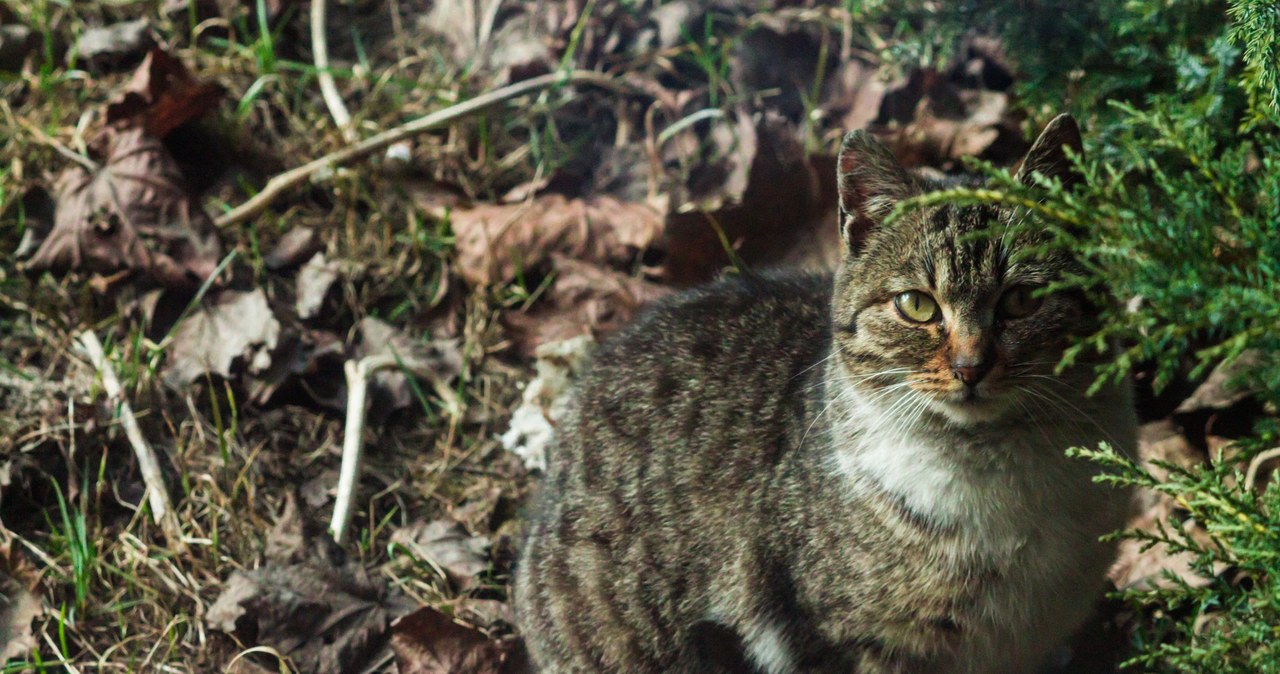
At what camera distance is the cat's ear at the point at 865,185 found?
2.83m

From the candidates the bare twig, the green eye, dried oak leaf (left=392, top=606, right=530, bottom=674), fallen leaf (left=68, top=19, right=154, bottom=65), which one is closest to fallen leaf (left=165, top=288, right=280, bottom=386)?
the bare twig

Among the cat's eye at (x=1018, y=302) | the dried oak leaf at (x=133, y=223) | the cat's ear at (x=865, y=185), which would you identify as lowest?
the dried oak leaf at (x=133, y=223)

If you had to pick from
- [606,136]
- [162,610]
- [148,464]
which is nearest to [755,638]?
[162,610]

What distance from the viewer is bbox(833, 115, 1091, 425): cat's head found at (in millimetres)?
2564

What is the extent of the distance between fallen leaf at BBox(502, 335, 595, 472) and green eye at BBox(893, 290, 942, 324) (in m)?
1.60

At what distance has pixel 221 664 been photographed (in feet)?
11.4

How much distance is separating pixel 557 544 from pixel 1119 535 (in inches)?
61.3

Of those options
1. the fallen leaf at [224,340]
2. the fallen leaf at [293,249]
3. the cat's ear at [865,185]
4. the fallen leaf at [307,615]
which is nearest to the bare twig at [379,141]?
the fallen leaf at [293,249]

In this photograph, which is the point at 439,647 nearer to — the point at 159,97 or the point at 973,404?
the point at 973,404

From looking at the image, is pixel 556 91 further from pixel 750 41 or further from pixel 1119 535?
pixel 1119 535

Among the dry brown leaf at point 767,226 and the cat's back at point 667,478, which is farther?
the dry brown leaf at point 767,226

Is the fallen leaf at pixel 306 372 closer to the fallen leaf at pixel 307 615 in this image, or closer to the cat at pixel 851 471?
the fallen leaf at pixel 307 615

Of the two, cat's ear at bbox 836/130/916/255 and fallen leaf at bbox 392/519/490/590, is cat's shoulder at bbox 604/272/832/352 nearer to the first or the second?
cat's ear at bbox 836/130/916/255

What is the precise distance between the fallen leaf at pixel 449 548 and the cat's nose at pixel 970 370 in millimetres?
1819
